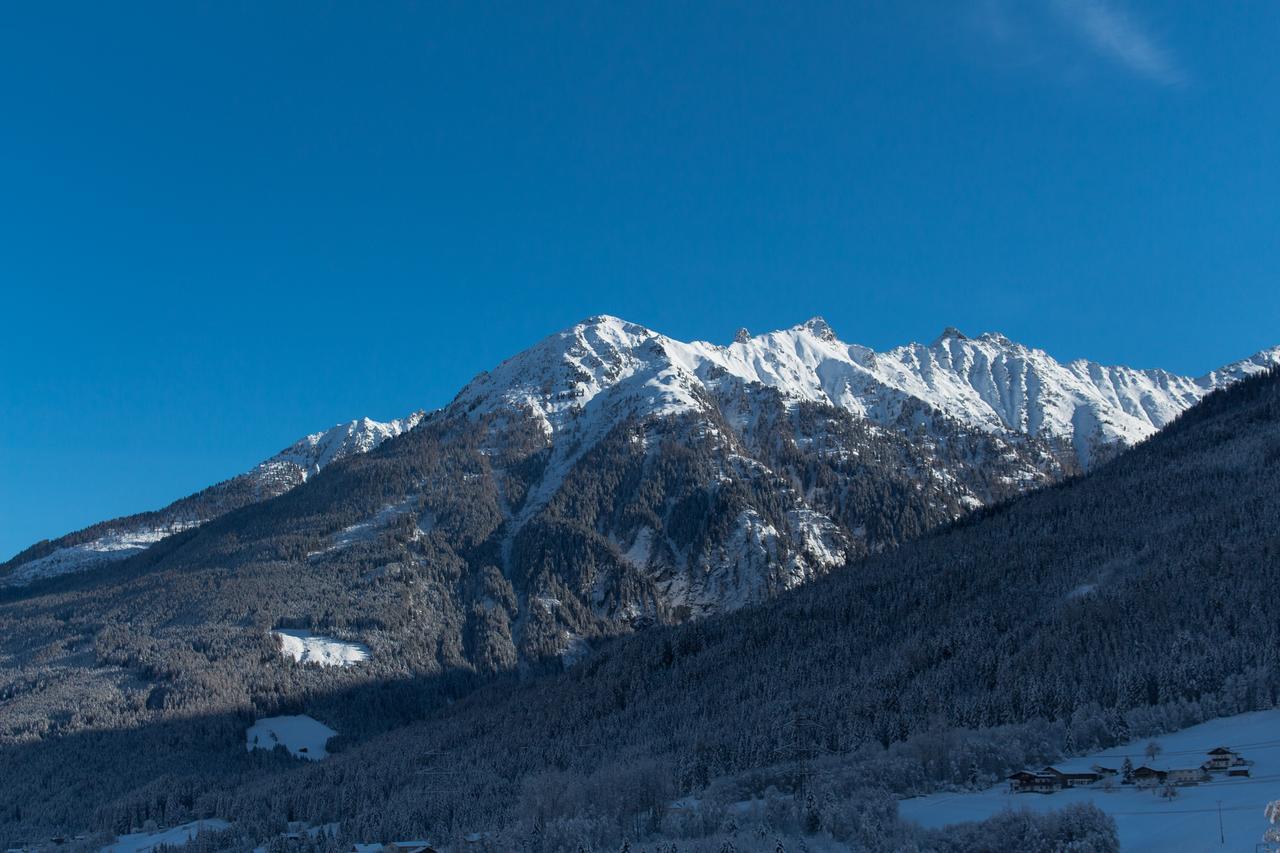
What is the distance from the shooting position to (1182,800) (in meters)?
73.4

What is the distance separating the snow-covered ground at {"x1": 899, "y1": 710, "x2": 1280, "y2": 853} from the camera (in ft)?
211

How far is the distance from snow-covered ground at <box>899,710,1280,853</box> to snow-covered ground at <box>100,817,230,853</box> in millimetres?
94016

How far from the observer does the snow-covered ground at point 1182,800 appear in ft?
211

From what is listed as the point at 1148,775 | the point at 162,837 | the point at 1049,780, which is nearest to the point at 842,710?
the point at 1049,780

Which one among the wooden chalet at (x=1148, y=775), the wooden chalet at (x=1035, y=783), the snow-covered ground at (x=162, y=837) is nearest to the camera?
the wooden chalet at (x=1148, y=775)

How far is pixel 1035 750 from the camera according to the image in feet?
320

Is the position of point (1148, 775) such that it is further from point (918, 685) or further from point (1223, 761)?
point (918, 685)

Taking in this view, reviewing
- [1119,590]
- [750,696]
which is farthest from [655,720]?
[1119,590]

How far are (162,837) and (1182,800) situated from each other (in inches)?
4795

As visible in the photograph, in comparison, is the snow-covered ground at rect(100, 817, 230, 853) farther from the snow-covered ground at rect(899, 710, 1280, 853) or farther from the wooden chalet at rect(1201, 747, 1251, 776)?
the wooden chalet at rect(1201, 747, 1251, 776)

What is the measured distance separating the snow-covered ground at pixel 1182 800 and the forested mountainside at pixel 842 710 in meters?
3.94

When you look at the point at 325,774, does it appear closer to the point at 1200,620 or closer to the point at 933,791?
the point at 933,791

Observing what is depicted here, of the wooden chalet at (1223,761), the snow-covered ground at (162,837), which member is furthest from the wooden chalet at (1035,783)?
the snow-covered ground at (162,837)

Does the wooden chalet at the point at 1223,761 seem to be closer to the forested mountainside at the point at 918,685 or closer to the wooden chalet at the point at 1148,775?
the wooden chalet at the point at 1148,775
